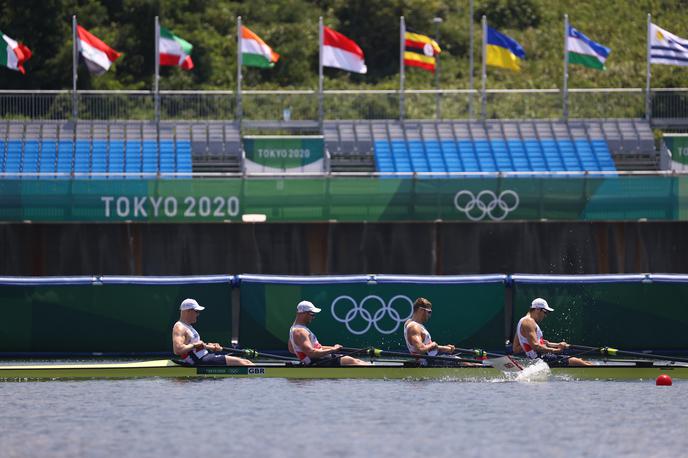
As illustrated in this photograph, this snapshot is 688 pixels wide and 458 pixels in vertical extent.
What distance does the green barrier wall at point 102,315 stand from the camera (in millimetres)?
27359

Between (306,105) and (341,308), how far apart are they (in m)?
23.2

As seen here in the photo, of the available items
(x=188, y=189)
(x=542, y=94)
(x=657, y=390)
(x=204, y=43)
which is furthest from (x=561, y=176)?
(x=204, y=43)

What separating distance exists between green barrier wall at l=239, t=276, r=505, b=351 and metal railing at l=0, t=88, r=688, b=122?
21.5 m

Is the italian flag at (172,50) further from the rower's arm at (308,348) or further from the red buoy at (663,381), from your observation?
the red buoy at (663,381)

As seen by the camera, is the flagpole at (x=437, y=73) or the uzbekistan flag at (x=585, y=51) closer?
the uzbekistan flag at (x=585, y=51)

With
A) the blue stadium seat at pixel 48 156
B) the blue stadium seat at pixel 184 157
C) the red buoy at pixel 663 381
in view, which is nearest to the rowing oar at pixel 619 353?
the red buoy at pixel 663 381

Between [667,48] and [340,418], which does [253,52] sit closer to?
[667,48]

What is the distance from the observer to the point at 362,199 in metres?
34.1

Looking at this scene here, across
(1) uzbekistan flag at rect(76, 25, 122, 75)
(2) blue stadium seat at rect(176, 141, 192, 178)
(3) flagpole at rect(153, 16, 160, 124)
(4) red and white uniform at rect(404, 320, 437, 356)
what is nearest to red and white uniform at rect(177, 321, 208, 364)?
(4) red and white uniform at rect(404, 320, 437, 356)

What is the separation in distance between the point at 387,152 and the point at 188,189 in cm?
1501

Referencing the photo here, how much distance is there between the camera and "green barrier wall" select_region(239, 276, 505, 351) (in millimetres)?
27250

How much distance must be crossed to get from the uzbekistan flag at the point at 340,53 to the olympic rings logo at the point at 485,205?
14.6 meters

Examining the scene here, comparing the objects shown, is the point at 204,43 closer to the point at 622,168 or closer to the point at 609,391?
the point at 622,168

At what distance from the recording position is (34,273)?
31.6 m
